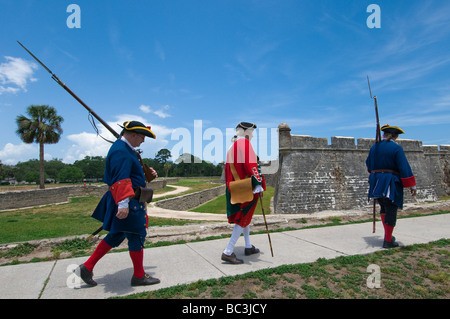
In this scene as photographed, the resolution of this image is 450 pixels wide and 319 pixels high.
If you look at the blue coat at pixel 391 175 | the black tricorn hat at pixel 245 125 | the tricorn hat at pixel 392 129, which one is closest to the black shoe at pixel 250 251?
the black tricorn hat at pixel 245 125

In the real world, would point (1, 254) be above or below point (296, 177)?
below

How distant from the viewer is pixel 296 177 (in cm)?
Result: 1343

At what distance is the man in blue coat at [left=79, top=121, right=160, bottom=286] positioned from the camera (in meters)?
2.77

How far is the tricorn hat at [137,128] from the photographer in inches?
121

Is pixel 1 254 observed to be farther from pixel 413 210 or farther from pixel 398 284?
pixel 413 210

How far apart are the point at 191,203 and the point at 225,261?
728 inches

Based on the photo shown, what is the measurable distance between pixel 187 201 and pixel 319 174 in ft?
36.9

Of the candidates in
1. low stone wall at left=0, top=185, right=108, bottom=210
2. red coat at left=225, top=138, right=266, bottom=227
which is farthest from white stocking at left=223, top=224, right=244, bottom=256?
low stone wall at left=0, top=185, right=108, bottom=210

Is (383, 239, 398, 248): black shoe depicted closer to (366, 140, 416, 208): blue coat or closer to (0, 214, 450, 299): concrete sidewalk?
(0, 214, 450, 299): concrete sidewalk

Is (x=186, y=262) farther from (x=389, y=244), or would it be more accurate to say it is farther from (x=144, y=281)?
(x=389, y=244)

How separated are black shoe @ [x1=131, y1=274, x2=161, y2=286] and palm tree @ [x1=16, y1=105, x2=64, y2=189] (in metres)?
28.2

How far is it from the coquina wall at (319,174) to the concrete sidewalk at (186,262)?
7722 millimetres

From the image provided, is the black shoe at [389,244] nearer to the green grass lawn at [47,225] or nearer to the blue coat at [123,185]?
the blue coat at [123,185]
